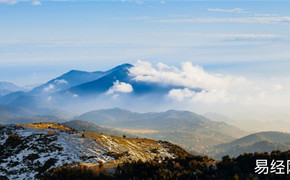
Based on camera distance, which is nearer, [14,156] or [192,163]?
[192,163]

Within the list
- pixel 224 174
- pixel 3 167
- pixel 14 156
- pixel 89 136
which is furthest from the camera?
pixel 89 136

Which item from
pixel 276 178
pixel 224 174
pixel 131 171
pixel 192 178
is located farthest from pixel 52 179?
pixel 276 178

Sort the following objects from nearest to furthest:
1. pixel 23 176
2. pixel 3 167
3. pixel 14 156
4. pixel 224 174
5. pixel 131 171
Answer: pixel 224 174, pixel 131 171, pixel 23 176, pixel 3 167, pixel 14 156

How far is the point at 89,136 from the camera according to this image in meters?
76.6

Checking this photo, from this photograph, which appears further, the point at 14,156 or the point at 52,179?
the point at 14,156

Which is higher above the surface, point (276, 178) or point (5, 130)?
point (5, 130)

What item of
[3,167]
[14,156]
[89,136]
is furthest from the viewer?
[89,136]

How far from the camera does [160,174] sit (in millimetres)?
46531

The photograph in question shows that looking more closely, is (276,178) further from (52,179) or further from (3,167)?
(3,167)

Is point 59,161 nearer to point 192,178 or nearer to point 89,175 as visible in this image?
point 89,175

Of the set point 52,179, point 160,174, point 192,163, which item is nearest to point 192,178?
point 160,174

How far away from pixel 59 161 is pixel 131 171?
15182mm

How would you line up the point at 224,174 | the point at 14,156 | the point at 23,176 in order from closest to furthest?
the point at 224,174, the point at 23,176, the point at 14,156

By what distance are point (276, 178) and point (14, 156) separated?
46092 millimetres
